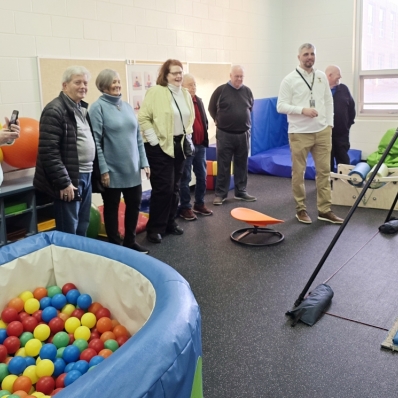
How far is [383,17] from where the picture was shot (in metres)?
6.75

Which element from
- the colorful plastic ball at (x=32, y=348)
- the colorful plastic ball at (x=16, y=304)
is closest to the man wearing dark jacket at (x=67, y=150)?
the colorful plastic ball at (x=16, y=304)

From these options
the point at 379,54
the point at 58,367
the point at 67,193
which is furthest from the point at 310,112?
the point at 379,54

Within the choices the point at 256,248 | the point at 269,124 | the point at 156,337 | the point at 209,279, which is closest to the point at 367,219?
the point at 256,248

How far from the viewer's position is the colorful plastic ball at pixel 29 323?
207 centimetres

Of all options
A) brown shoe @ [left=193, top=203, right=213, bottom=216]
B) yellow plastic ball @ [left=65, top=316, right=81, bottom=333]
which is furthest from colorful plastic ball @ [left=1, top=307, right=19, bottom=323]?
brown shoe @ [left=193, top=203, right=213, bottom=216]

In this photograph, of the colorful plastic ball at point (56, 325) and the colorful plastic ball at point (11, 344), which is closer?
the colorful plastic ball at point (11, 344)

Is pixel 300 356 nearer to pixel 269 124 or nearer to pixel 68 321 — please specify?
pixel 68 321

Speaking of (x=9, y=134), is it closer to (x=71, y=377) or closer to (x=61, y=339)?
(x=61, y=339)

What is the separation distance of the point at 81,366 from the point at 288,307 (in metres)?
1.39

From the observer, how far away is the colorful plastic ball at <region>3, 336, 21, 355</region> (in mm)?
1972

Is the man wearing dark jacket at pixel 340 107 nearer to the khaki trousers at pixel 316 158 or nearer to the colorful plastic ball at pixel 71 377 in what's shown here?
the khaki trousers at pixel 316 158

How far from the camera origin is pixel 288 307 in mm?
2762

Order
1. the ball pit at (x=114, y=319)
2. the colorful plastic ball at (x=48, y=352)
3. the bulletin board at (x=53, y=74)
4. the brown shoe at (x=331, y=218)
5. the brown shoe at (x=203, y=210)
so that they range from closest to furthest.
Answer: the ball pit at (x=114, y=319) < the colorful plastic ball at (x=48, y=352) < the bulletin board at (x=53, y=74) < the brown shoe at (x=331, y=218) < the brown shoe at (x=203, y=210)

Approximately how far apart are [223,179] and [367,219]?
158 cm
